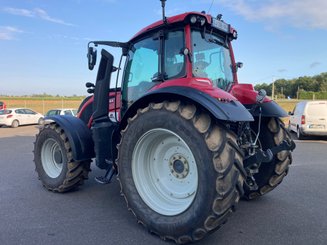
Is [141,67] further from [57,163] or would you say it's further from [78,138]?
[57,163]

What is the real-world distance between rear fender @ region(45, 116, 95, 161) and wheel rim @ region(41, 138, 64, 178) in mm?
582

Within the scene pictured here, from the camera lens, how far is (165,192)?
387 centimetres

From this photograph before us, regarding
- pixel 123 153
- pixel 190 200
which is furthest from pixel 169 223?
pixel 123 153

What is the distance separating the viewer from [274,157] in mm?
4711

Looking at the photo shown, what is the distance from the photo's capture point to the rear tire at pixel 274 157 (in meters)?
4.64

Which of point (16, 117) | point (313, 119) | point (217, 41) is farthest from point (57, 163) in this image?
point (16, 117)

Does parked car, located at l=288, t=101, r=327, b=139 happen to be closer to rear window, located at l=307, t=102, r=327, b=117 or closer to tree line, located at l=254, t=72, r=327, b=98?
rear window, located at l=307, t=102, r=327, b=117

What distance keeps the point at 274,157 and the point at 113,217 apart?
2452mm

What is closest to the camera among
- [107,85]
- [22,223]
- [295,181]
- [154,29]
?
[22,223]

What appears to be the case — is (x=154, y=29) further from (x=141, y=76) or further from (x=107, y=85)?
(x=107, y=85)

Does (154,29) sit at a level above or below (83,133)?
above

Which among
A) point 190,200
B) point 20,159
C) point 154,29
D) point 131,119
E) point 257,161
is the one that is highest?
point 154,29

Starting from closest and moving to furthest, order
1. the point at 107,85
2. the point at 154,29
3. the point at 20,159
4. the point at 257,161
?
the point at 257,161 → the point at 154,29 → the point at 107,85 → the point at 20,159

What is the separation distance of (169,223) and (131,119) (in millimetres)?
1251
